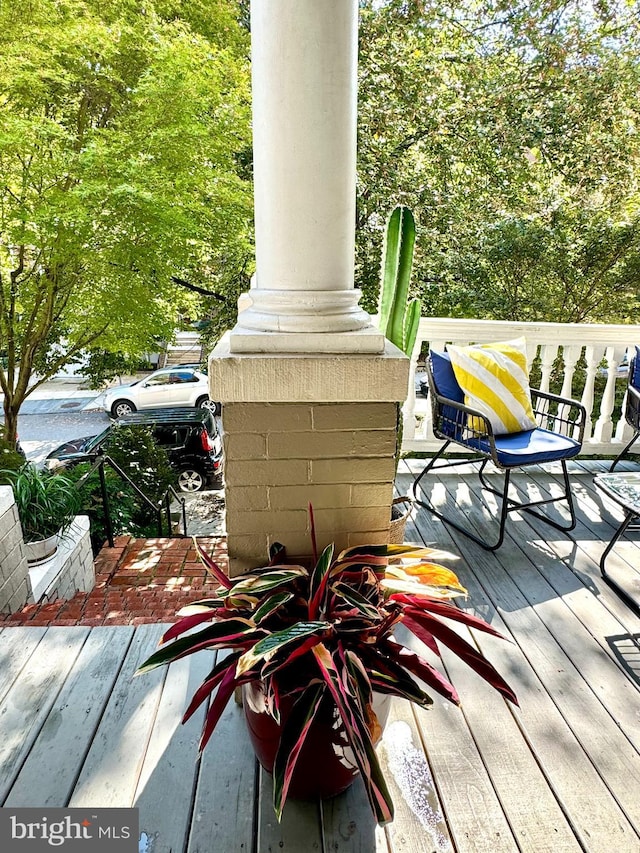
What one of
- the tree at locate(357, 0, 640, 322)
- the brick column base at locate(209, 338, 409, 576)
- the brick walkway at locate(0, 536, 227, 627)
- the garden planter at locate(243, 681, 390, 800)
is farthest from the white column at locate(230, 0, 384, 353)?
the tree at locate(357, 0, 640, 322)

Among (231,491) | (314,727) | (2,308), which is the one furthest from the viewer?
(2,308)

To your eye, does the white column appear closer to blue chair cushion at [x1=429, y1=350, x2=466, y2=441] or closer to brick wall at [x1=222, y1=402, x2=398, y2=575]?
brick wall at [x1=222, y1=402, x2=398, y2=575]

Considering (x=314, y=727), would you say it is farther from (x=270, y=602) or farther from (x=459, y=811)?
(x=459, y=811)

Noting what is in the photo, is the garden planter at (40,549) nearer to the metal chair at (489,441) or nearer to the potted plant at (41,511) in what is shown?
the potted plant at (41,511)

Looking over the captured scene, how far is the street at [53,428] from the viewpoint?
1052 cm

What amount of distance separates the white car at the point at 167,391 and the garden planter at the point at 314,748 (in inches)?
370

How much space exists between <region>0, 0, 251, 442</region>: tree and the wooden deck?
4.33 m

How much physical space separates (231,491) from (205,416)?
19.8 ft

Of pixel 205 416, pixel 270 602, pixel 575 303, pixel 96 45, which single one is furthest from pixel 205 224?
pixel 270 602

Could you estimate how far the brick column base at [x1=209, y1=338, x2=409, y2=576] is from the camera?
1.19m

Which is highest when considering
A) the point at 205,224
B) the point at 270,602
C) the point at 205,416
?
the point at 205,224

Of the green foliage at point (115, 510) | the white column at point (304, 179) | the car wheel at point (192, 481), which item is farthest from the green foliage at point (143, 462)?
the white column at point (304, 179)

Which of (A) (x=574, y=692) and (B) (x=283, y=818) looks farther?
(A) (x=574, y=692)

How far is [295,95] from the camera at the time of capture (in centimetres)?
116
